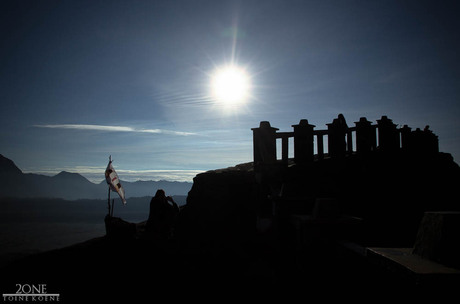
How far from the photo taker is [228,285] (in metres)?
6.90

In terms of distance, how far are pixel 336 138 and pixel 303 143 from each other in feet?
4.14

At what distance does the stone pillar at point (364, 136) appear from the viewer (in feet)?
31.3

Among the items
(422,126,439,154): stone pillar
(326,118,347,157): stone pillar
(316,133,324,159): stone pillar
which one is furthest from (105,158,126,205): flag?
(422,126,439,154): stone pillar

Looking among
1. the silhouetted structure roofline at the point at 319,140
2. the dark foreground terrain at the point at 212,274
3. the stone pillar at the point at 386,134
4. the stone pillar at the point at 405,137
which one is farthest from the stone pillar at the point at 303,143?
the stone pillar at the point at 405,137

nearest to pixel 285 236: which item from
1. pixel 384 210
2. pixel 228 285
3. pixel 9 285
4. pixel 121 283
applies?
pixel 228 285

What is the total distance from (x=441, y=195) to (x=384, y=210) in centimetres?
334

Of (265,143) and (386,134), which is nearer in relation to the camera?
(265,143)

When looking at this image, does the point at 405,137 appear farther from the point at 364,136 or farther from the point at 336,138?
the point at 336,138

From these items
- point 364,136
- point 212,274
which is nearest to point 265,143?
point 364,136

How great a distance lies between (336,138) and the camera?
30.5ft

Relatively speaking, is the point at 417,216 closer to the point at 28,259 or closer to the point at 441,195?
the point at 441,195

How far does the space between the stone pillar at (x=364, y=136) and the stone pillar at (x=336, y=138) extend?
668mm

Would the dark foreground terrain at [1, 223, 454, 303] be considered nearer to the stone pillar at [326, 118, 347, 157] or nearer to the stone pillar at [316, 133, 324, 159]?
the stone pillar at [316, 133, 324, 159]

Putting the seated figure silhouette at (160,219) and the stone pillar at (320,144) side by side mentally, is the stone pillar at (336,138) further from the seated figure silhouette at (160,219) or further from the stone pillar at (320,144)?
the seated figure silhouette at (160,219)
